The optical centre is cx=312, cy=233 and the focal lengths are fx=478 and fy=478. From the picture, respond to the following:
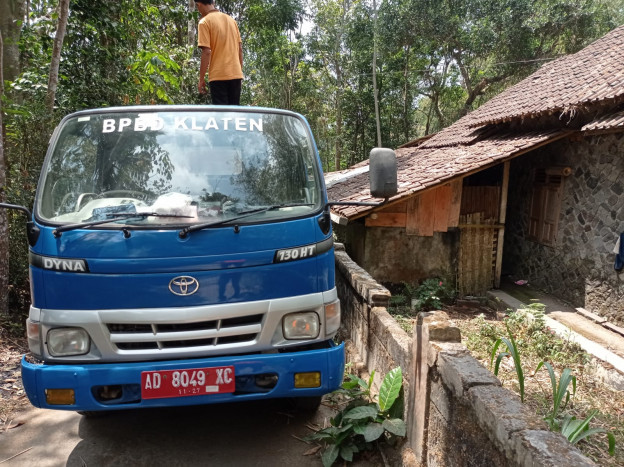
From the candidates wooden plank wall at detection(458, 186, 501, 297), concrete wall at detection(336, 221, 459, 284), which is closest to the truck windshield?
concrete wall at detection(336, 221, 459, 284)

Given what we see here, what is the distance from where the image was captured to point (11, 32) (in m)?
7.42

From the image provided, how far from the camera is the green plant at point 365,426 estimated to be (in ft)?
9.89

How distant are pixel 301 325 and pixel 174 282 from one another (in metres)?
0.80

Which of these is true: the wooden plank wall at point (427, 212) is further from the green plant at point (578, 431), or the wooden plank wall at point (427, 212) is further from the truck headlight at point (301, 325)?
the green plant at point (578, 431)

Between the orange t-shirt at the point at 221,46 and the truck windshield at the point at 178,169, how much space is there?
2644mm

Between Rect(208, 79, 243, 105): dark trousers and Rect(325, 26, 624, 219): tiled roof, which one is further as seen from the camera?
Rect(325, 26, 624, 219): tiled roof

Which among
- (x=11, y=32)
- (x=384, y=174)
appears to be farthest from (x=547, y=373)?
(x=11, y=32)

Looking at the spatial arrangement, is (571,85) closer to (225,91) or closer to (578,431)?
(225,91)

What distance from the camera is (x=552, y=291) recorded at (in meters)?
8.59

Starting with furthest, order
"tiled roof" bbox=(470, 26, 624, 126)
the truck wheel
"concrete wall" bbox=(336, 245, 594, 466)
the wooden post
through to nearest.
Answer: the wooden post → "tiled roof" bbox=(470, 26, 624, 126) → the truck wheel → "concrete wall" bbox=(336, 245, 594, 466)

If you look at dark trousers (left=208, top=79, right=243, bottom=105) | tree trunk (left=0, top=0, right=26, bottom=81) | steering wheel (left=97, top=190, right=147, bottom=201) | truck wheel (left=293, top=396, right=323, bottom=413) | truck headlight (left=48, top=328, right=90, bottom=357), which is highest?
tree trunk (left=0, top=0, right=26, bottom=81)

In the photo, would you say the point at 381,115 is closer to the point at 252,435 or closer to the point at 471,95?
the point at 471,95

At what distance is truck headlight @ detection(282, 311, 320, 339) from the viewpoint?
2891 millimetres

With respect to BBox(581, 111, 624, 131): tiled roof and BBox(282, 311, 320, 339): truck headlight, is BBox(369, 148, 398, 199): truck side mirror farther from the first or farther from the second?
BBox(581, 111, 624, 131): tiled roof
